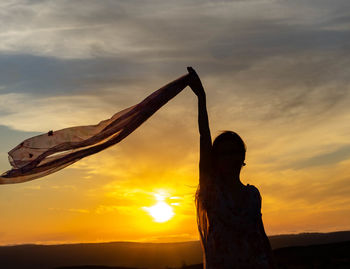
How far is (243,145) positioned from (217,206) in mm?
743

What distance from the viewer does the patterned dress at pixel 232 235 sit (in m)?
6.45

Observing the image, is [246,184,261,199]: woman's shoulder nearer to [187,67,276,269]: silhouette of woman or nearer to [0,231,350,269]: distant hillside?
[187,67,276,269]: silhouette of woman

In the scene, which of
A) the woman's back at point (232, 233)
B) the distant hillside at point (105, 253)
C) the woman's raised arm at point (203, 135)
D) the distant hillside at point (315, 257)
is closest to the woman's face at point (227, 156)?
the woman's raised arm at point (203, 135)

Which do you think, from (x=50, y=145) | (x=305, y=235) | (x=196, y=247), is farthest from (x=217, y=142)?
(x=305, y=235)

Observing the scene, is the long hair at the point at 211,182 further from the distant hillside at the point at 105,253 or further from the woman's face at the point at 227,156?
the distant hillside at the point at 105,253

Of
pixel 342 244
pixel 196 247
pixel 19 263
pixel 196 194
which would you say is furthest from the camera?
pixel 196 247

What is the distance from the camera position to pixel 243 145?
6719mm

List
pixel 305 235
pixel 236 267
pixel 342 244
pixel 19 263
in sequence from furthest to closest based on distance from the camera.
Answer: pixel 305 235 < pixel 19 263 < pixel 342 244 < pixel 236 267

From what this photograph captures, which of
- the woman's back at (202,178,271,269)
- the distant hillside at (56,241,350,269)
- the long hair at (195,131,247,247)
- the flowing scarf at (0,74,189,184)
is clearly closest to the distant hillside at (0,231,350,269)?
the distant hillside at (56,241,350,269)

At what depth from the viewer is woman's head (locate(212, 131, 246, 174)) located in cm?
668

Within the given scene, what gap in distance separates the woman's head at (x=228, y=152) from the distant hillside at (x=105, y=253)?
62.3 metres


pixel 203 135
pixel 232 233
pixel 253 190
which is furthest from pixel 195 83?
pixel 232 233

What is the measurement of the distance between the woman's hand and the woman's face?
636mm

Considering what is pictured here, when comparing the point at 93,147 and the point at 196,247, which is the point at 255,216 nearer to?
the point at 93,147
